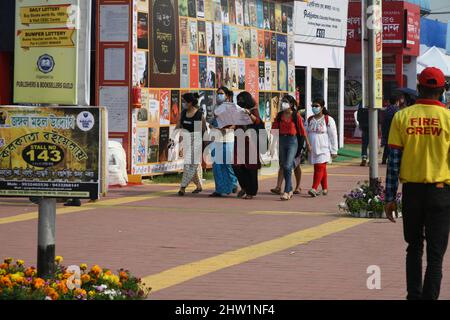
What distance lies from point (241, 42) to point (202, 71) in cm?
232

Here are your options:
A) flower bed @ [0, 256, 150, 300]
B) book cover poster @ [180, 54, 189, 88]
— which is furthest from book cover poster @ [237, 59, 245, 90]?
flower bed @ [0, 256, 150, 300]

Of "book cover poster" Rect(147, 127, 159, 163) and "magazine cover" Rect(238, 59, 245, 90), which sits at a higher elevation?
"magazine cover" Rect(238, 59, 245, 90)

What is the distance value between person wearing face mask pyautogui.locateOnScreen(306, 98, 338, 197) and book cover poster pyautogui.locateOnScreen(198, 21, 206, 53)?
445cm

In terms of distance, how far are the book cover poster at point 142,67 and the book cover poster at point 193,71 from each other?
6.48 ft

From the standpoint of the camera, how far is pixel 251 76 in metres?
26.5

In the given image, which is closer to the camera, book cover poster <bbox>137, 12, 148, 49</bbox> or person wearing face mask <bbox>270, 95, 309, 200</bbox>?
person wearing face mask <bbox>270, 95, 309, 200</bbox>

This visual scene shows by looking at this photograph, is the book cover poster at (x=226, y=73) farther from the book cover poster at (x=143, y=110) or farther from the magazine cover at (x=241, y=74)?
the book cover poster at (x=143, y=110)

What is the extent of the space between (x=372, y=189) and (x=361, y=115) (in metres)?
12.1

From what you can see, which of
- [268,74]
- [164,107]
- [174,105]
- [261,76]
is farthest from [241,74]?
[164,107]

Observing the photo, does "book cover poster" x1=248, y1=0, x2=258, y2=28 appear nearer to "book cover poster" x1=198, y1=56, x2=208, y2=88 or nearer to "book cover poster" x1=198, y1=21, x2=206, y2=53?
"book cover poster" x1=198, y1=21, x2=206, y2=53

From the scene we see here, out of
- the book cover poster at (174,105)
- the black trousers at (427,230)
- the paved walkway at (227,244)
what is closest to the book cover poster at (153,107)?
the book cover poster at (174,105)

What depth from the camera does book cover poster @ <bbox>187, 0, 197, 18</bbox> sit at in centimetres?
2319

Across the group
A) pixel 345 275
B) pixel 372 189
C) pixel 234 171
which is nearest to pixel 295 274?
pixel 345 275
